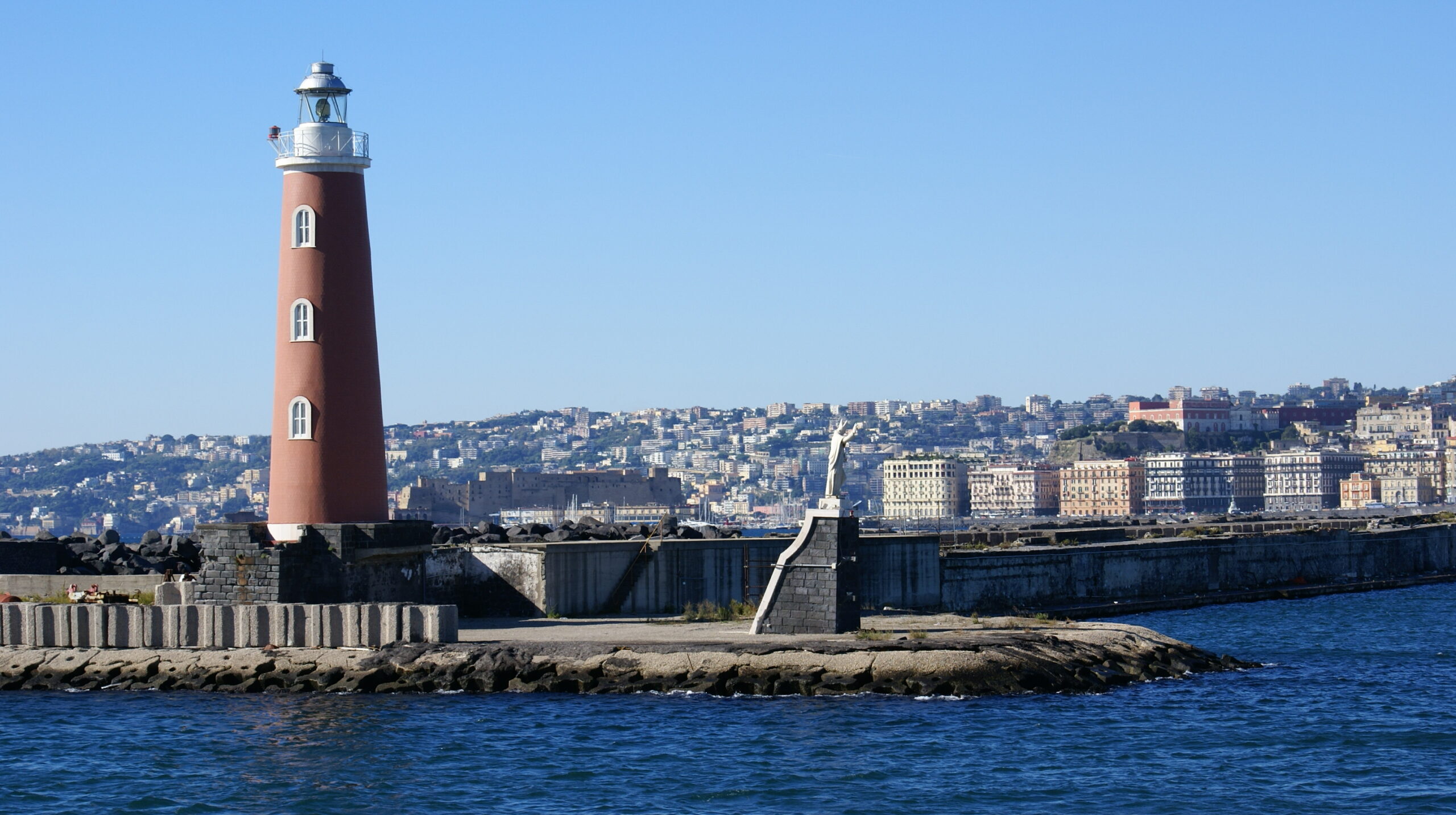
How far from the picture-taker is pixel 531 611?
2978 cm

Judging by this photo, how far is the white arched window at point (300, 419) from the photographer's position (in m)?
27.6

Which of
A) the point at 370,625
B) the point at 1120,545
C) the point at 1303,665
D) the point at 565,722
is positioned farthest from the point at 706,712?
the point at 1120,545

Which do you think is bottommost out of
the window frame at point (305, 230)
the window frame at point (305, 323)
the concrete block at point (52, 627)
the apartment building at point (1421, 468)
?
the apartment building at point (1421, 468)

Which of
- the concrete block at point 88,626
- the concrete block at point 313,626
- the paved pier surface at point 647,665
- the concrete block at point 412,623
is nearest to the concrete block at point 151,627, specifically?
the paved pier surface at point 647,665

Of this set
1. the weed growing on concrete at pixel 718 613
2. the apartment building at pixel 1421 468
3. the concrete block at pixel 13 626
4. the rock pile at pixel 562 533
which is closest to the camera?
the concrete block at pixel 13 626

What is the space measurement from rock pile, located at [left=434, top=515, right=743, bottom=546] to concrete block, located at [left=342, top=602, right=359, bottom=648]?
7.13 m

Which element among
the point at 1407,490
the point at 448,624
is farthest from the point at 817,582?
the point at 1407,490

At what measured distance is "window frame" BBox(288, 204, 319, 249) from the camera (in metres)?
27.8

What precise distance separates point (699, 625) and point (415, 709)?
602cm

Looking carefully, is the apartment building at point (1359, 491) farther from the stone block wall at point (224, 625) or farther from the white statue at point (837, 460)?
the stone block wall at point (224, 625)

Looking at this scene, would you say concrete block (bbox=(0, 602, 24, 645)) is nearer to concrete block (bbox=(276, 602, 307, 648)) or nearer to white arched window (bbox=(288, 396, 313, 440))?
concrete block (bbox=(276, 602, 307, 648))

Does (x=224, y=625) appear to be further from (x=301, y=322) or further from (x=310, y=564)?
(x=301, y=322)

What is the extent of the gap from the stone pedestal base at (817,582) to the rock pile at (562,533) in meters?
7.59

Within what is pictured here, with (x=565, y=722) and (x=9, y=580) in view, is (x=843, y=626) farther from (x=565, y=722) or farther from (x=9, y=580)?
(x=9, y=580)
